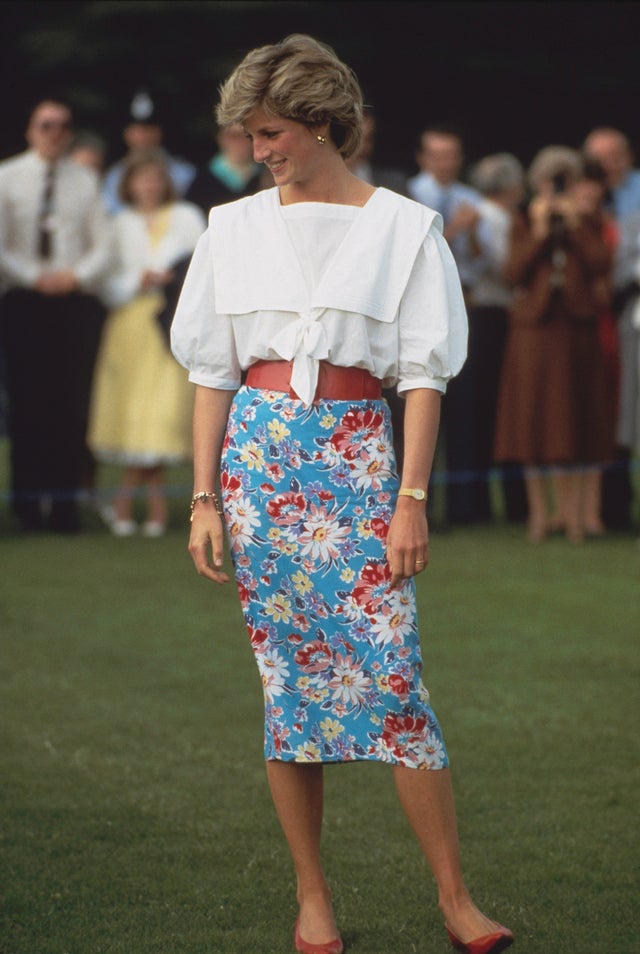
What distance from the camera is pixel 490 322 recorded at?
1187 cm

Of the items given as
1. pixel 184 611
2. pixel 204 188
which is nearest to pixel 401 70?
pixel 204 188

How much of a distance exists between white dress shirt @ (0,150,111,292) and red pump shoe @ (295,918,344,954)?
24.2 ft

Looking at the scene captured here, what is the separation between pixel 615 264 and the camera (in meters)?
11.4

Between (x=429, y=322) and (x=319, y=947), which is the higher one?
(x=429, y=322)

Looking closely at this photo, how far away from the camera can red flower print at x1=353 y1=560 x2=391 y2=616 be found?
13.9 feet

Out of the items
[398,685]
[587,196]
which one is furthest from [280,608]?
[587,196]

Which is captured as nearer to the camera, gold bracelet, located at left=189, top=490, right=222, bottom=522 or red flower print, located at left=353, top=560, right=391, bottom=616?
red flower print, located at left=353, top=560, right=391, bottom=616

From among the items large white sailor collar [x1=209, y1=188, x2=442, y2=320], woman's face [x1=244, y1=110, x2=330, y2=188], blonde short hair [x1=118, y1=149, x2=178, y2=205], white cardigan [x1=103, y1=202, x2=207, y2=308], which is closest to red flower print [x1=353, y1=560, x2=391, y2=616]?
large white sailor collar [x1=209, y1=188, x2=442, y2=320]

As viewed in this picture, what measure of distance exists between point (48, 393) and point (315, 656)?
7510mm

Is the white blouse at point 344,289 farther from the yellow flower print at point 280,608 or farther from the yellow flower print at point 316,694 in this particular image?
the yellow flower print at point 316,694

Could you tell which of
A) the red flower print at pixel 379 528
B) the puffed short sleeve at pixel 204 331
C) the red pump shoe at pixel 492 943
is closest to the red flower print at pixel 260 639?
the red flower print at pixel 379 528

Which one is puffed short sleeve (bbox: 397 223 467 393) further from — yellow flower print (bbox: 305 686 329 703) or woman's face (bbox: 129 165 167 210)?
woman's face (bbox: 129 165 167 210)

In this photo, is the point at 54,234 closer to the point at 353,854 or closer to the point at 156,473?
the point at 156,473

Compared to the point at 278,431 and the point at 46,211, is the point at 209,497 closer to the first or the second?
the point at 278,431
